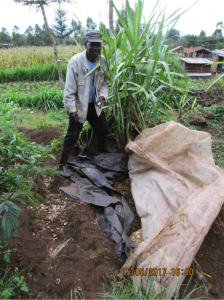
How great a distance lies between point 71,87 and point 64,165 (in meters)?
0.83

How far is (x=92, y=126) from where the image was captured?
278 cm

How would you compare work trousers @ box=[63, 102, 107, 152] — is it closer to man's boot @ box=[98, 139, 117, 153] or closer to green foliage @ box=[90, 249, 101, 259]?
man's boot @ box=[98, 139, 117, 153]

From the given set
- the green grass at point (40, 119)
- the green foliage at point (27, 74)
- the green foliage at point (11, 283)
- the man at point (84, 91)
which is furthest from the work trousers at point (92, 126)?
the green foliage at point (27, 74)

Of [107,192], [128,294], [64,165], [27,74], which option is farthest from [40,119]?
[27,74]

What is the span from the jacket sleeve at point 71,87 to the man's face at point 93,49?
18 cm

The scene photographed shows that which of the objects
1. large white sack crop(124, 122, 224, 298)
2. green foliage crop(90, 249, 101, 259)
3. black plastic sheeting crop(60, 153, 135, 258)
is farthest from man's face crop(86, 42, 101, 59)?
green foliage crop(90, 249, 101, 259)

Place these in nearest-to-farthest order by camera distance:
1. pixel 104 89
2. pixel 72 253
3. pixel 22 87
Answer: pixel 72 253
pixel 104 89
pixel 22 87

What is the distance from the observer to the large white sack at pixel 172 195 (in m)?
1.45

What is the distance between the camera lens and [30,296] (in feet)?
4.47

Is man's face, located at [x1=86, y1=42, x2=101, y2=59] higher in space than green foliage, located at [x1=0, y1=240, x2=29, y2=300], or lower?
higher

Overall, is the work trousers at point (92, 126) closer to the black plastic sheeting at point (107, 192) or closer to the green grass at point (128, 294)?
the black plastic sheeting at point (107, 192)

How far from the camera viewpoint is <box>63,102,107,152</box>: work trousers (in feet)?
8.34

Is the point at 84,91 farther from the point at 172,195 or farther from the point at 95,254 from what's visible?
the point at 95,254

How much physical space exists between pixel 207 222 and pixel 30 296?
1161 mm
